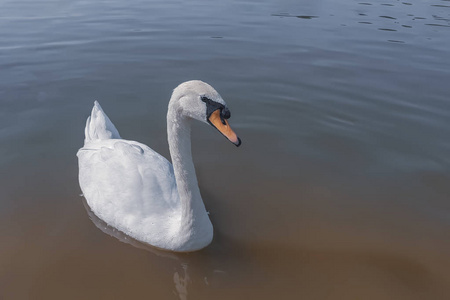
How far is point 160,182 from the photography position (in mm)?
4746

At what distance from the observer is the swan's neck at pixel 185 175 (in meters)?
3.85

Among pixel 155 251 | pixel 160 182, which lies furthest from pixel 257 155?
pixel 155 251

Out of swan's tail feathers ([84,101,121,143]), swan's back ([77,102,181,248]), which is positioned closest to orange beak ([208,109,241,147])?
swan's back ([77,102,181,248])

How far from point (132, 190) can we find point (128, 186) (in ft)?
0.28

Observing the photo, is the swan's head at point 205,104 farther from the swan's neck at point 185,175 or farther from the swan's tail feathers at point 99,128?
the swan's tail feathers at point 99,128

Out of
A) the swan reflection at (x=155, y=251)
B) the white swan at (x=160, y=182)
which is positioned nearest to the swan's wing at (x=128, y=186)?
the white swan at (x=160, y=182)

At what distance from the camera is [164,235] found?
171 inches

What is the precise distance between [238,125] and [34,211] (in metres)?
3.63

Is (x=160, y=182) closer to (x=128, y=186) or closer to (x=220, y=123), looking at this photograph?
(x=128, y=186)

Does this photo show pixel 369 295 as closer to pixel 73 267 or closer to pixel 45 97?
pixel 73 267

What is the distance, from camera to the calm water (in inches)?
167

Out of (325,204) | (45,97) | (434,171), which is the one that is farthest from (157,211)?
(45,97)

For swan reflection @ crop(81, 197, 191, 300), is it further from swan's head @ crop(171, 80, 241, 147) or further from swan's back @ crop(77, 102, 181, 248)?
swan's head @ crop(171, 80, 241, 147)

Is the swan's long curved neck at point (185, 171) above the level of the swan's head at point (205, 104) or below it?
below
